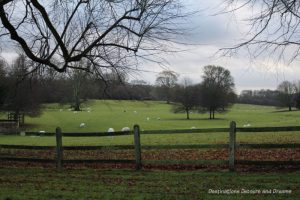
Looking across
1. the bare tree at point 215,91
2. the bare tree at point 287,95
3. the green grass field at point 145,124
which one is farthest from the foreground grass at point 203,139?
the bare tree at point 287,95

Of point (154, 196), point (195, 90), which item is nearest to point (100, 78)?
point (154, 196)

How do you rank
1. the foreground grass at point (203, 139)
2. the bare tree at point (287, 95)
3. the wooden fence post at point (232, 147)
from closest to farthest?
the wooden fence post at point (232, 147) < the foreground grass at point (203, 139) < the bare tree at point (287, 95)

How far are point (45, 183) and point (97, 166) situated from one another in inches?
145

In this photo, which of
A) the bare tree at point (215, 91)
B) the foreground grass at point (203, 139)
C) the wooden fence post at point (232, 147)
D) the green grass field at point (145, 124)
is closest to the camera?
the wooden fence post at point (232, 147)

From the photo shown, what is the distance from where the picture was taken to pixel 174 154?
710 inches

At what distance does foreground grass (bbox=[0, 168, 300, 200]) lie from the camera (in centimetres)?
910

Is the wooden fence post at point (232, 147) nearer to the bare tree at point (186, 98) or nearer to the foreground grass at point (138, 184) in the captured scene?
the foreground grass at point (138, 184)

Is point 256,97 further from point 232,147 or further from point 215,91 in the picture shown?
point 232,147

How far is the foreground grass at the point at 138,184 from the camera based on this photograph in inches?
358

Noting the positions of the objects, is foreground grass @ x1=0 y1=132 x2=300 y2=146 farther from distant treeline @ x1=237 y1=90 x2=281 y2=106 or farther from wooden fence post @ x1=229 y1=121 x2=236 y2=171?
distant treeline @ x1=237 y1=90 x2=281 y2=106

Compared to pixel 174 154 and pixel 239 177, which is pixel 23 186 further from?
pixel 174 154

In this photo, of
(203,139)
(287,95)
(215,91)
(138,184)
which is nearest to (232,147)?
(138,184)

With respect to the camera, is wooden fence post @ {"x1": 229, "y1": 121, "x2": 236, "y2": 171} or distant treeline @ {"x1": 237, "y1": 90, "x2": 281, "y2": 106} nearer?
wooden fence post @ {"x1": 229, "y1": 121, "x2": 236, "y2": 171}

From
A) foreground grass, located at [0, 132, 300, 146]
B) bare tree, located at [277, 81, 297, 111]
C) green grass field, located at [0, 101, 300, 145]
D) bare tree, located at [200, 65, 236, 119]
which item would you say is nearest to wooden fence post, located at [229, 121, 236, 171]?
green grass field, located at [0, 101, 300, 145]
